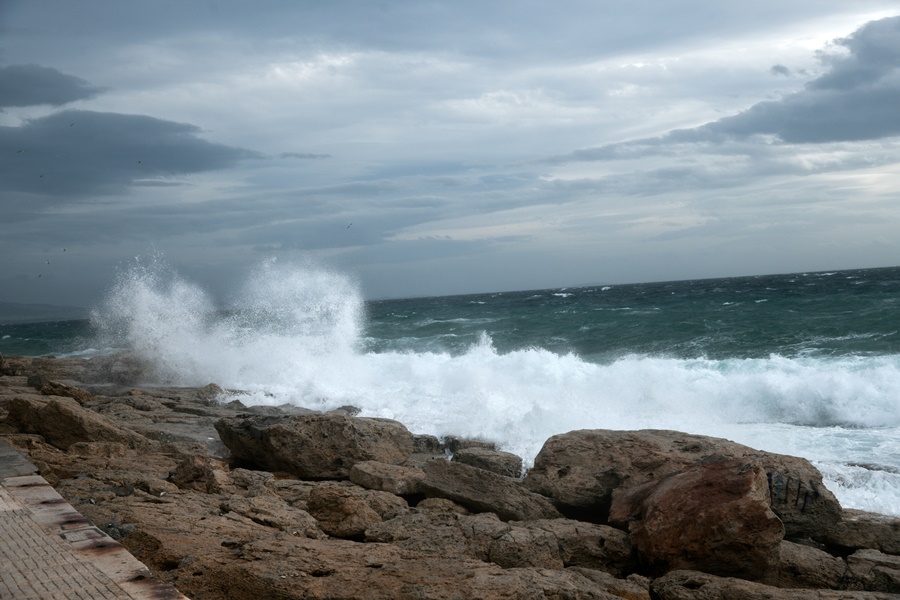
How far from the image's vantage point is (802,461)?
239 inches

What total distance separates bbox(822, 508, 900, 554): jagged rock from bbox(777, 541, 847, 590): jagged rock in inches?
30.4

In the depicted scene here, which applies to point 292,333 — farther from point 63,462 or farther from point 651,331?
point 63,462

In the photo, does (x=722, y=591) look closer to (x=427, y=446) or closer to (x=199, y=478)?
(x=199, y=478)

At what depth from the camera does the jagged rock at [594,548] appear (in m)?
4.84

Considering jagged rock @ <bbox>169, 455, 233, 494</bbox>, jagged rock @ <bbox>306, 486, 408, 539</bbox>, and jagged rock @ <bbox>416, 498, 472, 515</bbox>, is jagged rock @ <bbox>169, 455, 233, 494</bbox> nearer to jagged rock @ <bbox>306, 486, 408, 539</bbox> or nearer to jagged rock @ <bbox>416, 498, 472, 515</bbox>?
jagged rock @ <bbox>306, 486, 408, 539</bbox>

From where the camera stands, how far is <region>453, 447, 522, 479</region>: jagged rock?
7.65m

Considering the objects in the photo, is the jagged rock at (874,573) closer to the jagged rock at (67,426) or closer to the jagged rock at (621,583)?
the jagged rock at (621,583)

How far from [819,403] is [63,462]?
39.3ft

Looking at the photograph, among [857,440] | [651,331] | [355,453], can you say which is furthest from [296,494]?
[651,331]

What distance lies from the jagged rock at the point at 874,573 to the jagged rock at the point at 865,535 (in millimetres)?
613

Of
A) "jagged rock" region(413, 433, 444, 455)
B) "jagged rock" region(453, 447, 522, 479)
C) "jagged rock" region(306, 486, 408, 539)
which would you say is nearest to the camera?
"jagged rock" region(306, 486, 408, 539)

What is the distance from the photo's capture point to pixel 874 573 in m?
4.71

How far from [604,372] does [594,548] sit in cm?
1225

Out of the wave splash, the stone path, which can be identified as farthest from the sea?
the stone path
